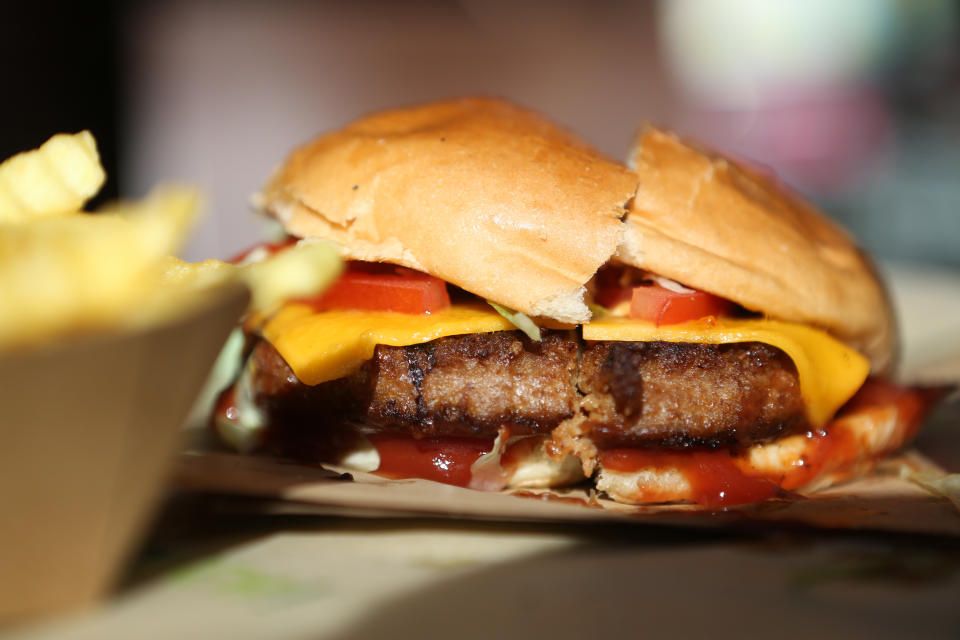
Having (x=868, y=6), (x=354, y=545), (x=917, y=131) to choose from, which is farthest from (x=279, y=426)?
(x=868, y=6)

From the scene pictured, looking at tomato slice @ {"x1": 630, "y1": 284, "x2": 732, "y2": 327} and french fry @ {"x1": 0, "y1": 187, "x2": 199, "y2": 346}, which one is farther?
tomato slice @ {"x1": 630, "y1": 284, "x2": 732, "y2": 327}

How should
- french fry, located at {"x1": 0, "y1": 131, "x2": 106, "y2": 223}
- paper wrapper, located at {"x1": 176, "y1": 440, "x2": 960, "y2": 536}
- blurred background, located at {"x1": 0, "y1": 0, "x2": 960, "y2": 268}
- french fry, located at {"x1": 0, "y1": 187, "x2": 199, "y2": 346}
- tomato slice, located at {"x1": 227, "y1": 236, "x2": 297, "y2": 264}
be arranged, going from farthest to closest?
1. blurred background, located at {"x1": 0, "y1": 0, "x2": 960, "y2": 268}
2. tomato slice, located at {"x1": 227, "y1": 236, "x2": 297, "y2": 264}
3. paper wrapper, located at {"x1": 176, "y1": 440, "x2": 960, "y2": 536}
4. french fry, located at {"x1": 0, "y1": 131, "x2": 106, "y2": 223}
5. french fry, located at {"x1": 0, "y1": 187, "x2": 199, "y2": 346}

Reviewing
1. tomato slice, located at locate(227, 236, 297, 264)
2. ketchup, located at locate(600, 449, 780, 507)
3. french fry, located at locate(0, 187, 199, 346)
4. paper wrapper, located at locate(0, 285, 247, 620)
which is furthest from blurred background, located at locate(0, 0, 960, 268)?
french fry, located at locate(0, 187, 199, 346)

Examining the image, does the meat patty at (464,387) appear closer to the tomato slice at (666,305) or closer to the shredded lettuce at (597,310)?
the shredded lettuce at (597,310)

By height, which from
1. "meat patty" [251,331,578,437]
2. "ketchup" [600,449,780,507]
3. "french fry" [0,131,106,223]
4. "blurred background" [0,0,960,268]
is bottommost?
"ketchup" [600,449,780,507]

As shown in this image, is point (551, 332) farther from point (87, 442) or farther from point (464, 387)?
point (87, 442)

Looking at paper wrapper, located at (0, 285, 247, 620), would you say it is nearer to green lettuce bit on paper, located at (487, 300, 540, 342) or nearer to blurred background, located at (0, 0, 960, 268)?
green lettuce bit on paper, located at (487, 300, 540, 342)

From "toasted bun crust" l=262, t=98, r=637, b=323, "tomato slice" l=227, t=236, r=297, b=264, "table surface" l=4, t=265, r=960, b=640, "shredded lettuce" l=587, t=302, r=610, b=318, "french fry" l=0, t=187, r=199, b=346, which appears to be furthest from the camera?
"tomato slice" l=227, t=236, r=297, b=264

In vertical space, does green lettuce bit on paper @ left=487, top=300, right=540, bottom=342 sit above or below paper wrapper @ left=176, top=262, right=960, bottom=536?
above
